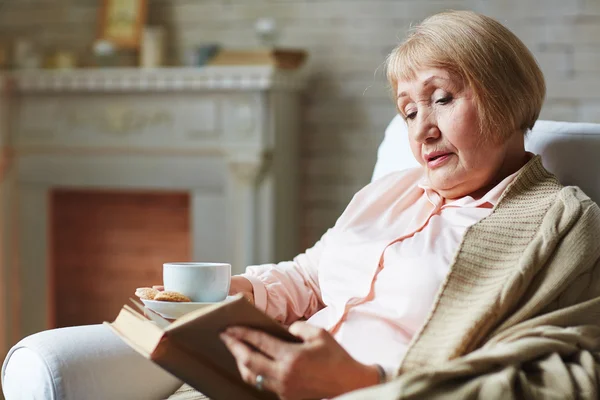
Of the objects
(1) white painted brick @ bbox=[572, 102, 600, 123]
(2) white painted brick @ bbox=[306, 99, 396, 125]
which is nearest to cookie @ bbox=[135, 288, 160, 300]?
(2) white painted brick @ bbox=[306, 99, 396, 125]

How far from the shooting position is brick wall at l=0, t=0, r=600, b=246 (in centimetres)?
302

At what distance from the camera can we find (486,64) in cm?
133

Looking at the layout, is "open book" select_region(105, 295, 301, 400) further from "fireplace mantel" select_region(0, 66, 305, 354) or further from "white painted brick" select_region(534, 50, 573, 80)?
"white painted brick" select_region(534, 50, 573, 80)

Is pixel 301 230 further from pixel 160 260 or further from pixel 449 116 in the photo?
pixel 449 116

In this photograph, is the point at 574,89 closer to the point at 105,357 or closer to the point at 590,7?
the point at 590,7

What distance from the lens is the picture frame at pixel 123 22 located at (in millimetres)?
3412

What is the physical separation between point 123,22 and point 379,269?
92.9 inches

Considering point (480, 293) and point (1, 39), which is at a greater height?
point (1, 39)

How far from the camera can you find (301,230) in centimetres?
336

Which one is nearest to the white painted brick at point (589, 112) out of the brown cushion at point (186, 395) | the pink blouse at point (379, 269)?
the pink blouse at point (379, 269)

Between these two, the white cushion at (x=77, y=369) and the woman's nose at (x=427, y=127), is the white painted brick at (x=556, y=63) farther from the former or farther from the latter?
the white cushion at (x=77, y=369)

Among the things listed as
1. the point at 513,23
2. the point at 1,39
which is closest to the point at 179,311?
the point at 513,23

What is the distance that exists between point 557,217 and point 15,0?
10.1 feet

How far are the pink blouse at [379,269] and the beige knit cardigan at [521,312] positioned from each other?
0.18ft
